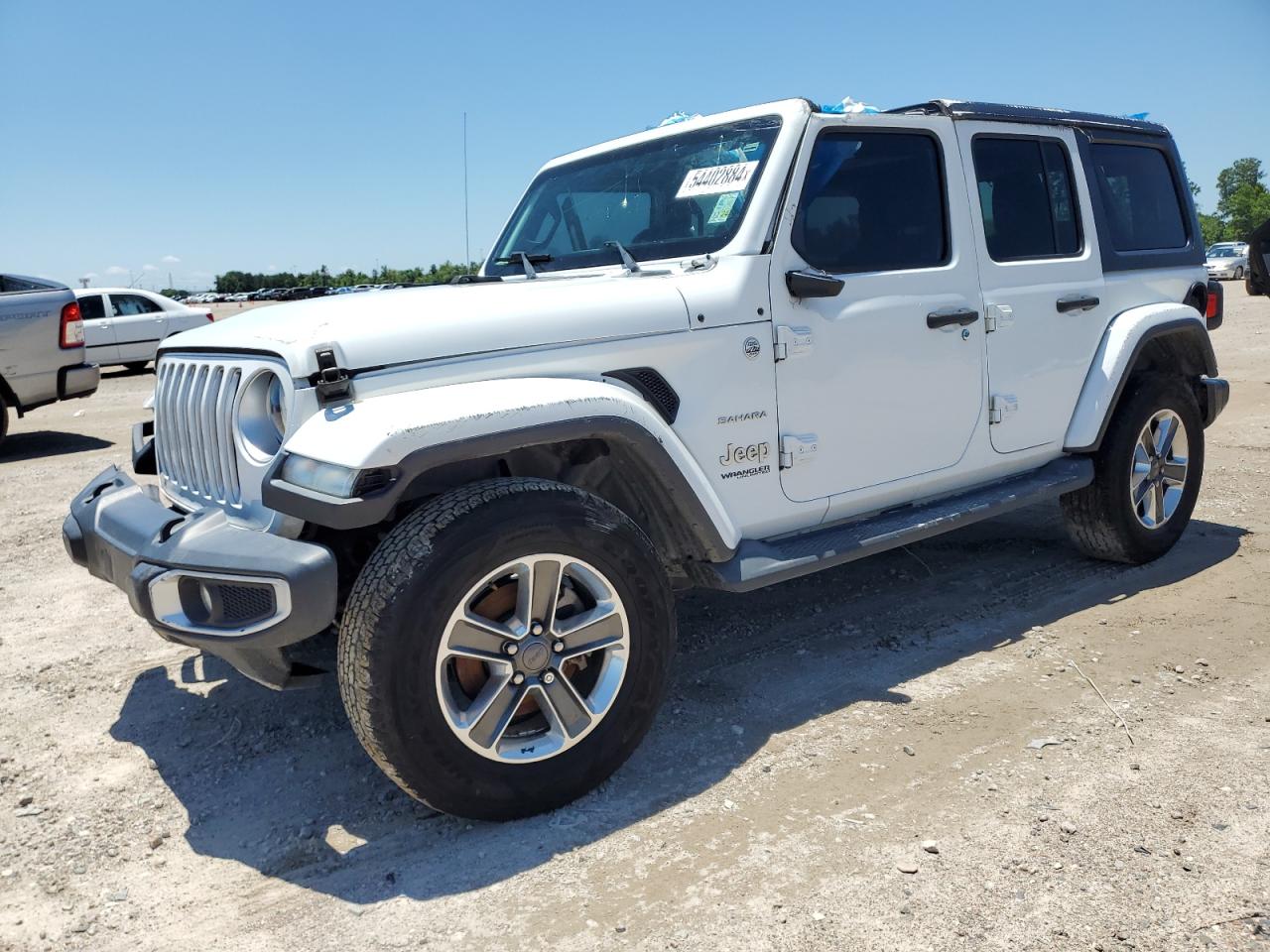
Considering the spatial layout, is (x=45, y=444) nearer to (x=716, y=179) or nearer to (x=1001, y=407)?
(x=716, y=179)

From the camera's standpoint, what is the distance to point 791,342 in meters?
3.40

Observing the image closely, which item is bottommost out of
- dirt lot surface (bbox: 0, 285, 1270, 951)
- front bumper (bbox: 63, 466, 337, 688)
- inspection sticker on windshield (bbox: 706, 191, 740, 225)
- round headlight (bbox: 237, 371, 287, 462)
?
dirt lot surface (bbox: 0, 285, 1270, 951)

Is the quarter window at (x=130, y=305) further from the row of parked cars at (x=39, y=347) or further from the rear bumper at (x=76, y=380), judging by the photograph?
the rear bumper at (x=76, y=380)

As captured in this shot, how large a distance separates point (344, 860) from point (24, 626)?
273cm

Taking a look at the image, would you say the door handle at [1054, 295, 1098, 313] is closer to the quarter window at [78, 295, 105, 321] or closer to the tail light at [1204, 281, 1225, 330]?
the tail light at [1204, 281, 1225, 330]

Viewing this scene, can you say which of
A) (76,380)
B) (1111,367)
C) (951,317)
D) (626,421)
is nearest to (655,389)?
(626,421)

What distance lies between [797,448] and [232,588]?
1855mm

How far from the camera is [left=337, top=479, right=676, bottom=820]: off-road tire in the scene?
2572 mm

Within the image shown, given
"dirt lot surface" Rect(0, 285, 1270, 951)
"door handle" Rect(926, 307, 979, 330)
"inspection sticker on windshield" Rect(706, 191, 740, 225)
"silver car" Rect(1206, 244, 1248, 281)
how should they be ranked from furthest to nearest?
"silver car" Rect(1206, 244, 1248, 281) → "door handle" Rect(926, 307, 979, 330) → "inspection sticker on windshield" Rect(706, 191, 740, 225) → "dirt lot surface" Rect(0, 285, 1270, 951)

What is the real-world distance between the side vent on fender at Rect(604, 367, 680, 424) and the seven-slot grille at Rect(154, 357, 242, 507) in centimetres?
114

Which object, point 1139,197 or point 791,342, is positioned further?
point 1139,197

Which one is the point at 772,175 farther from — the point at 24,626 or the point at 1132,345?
the point at 24,626

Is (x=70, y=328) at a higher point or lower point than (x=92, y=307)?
lower

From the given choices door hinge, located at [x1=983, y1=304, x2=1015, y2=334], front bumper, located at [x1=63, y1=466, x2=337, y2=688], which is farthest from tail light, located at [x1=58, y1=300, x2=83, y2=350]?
door hinge, located at [x1=983, y1=304, x2=1015, y2=334]
